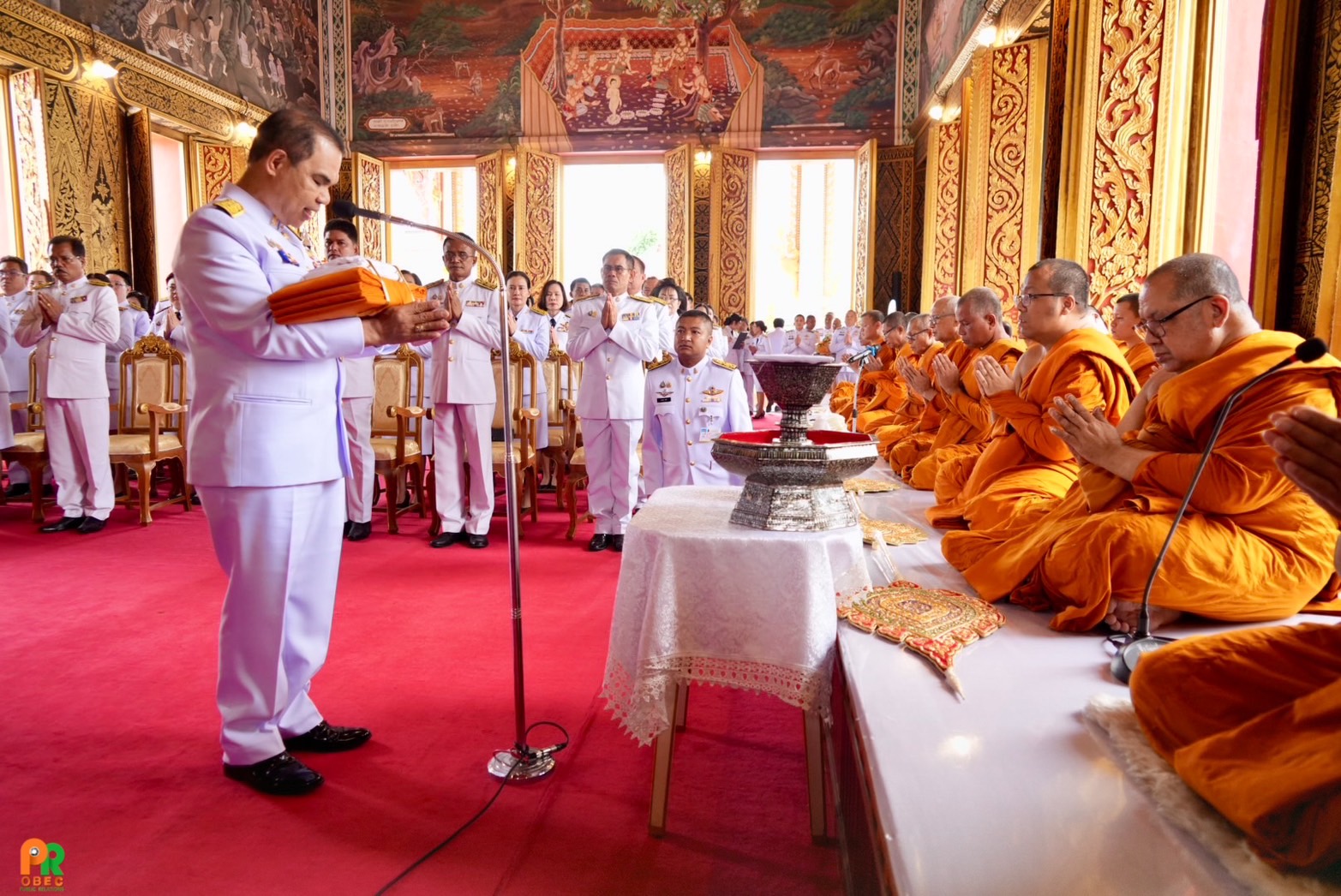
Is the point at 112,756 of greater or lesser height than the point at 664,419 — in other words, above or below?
below

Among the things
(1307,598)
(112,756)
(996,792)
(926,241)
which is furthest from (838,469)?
(926,241)

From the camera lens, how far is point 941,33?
1123 cm

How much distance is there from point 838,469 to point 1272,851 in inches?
47.2

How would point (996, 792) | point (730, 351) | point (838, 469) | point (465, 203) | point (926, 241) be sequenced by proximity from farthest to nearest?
1. point (465, 203)
2. point (730, 351)
3. point (926, 241)
4. point (838, 469)
5. point (996, 792)

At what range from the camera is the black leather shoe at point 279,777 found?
2220 millimetres

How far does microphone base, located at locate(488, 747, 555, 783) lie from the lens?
2.28 metres

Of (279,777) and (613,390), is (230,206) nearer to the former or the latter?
(279,777)

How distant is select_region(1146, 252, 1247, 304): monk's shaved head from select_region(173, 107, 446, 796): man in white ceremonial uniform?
2.07 metres

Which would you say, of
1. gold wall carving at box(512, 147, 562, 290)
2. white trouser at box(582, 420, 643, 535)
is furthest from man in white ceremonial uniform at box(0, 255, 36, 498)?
gold wall carving at box(512, 147, 562, 290)

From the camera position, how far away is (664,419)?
5.02 meters

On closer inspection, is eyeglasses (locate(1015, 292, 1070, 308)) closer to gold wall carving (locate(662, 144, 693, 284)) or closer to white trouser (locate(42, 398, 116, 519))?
white trouser (locate(42, 398, 116, 519))

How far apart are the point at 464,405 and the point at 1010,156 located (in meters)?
6.19

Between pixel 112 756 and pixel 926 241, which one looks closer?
pixel 112 756

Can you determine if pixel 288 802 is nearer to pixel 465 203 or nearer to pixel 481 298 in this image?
pixel 481 298
